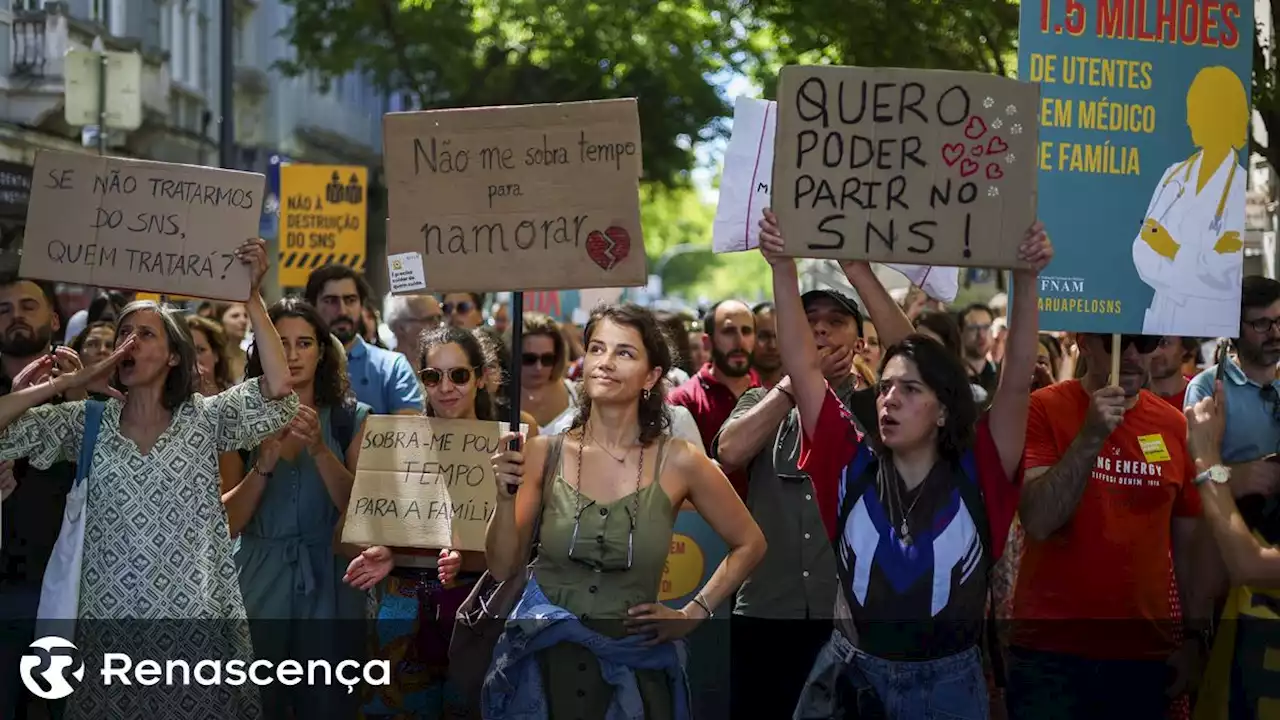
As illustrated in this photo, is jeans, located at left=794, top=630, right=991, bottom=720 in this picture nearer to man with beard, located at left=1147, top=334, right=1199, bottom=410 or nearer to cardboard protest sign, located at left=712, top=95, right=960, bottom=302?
man with beard, located at left=1147, top=334, right=1199, bottom=410

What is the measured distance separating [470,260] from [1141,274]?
213 centimetres

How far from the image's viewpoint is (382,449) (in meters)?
6.20

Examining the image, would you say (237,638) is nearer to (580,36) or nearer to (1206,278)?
(1206,278)

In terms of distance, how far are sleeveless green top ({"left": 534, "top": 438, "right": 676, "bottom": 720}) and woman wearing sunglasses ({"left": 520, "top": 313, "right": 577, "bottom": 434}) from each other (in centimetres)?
299

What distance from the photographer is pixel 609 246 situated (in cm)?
536

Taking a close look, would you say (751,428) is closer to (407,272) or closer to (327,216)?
(407,272)

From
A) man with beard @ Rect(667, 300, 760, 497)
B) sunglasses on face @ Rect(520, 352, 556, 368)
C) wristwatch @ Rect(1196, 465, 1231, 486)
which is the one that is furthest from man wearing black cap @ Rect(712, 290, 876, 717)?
sunglasses on face @ Rect(520, 352, 556, 368)

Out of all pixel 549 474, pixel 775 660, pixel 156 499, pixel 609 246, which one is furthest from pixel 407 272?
pixel 775 660

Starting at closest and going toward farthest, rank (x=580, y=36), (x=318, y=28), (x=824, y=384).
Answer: (x=824, y=384) → (x=580, y=36) → (x=318, y=28)

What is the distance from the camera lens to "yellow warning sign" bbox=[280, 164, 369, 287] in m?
14.3

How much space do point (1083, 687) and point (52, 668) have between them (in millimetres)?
3296

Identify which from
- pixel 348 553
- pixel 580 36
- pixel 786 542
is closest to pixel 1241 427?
pixel 786 542

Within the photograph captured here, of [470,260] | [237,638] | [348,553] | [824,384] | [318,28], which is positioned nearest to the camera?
[824,384]

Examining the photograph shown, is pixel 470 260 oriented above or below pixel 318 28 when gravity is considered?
below
